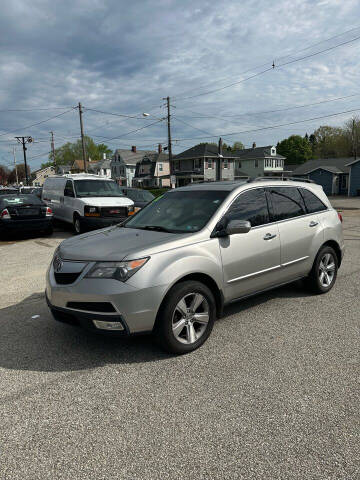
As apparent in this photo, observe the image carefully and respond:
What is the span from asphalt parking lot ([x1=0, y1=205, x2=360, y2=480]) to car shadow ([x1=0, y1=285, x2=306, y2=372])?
13 mm

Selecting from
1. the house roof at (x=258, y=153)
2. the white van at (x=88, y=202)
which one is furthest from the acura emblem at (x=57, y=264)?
the house roof at (x=258, y=153)

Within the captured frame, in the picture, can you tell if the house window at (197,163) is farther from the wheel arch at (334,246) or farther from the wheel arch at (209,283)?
the wheel arch at (209,283)

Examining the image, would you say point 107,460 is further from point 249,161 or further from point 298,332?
point 249,161

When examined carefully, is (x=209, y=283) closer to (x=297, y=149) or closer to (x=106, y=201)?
(x=106, y=201)

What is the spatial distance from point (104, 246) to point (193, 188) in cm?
169

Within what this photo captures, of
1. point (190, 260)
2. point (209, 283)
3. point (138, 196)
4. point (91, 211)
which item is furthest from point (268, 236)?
point (138, 196)

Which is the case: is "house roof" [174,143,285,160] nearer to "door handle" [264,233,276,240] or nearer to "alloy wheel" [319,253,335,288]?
"alloy wheel" [319,253,335,288]

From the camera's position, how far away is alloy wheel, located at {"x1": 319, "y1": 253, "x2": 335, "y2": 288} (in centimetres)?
534

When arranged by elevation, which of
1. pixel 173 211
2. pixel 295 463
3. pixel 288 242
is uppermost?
pixel 173 211

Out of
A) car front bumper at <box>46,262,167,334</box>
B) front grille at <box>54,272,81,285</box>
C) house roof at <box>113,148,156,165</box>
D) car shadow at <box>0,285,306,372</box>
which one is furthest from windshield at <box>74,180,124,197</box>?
house roof at <box>113,148,156,165</box>

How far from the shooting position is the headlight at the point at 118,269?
331 centimetres

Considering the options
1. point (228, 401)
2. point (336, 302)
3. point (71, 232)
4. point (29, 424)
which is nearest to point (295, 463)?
point (228, 401)

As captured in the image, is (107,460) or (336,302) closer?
(107,460)

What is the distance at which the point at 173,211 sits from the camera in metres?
4.62
